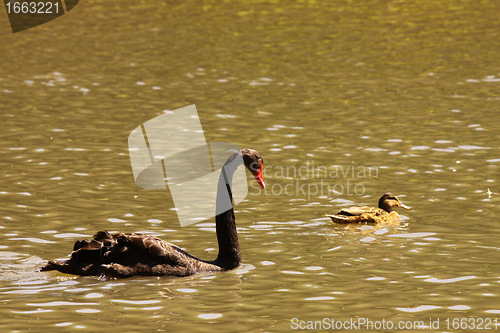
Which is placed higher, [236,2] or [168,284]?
[236,2]

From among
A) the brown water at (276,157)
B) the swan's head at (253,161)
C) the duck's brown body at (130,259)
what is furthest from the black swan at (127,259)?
the swan's head at (253,161)

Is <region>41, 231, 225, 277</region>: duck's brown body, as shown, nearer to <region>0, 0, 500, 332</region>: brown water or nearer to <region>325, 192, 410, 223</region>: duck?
<region>0, 0, 500, 332</region>: brown water

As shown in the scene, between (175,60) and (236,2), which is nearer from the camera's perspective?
(175,60)

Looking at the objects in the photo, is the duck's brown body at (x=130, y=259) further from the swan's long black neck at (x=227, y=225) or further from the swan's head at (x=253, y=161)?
the swan's head at (x=253, y=161)

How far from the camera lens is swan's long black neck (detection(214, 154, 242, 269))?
485 inches

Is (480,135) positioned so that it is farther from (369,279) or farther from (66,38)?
(66,38)

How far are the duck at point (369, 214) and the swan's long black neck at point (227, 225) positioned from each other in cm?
267

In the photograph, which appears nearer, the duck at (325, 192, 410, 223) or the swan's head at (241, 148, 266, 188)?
the swan's head at (241, 148, 266, 188)

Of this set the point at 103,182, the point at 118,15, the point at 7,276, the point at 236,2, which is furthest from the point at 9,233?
the point at 236,2

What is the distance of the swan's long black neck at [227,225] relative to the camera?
40.4ft

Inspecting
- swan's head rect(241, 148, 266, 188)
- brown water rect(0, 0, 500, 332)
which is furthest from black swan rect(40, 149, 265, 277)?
swan's head rect(241, 148, 266, 188)

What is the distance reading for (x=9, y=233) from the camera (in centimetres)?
1409

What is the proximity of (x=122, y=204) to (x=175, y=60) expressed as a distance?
48.8 ft

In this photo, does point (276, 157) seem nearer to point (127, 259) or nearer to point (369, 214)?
point (369, 214)
